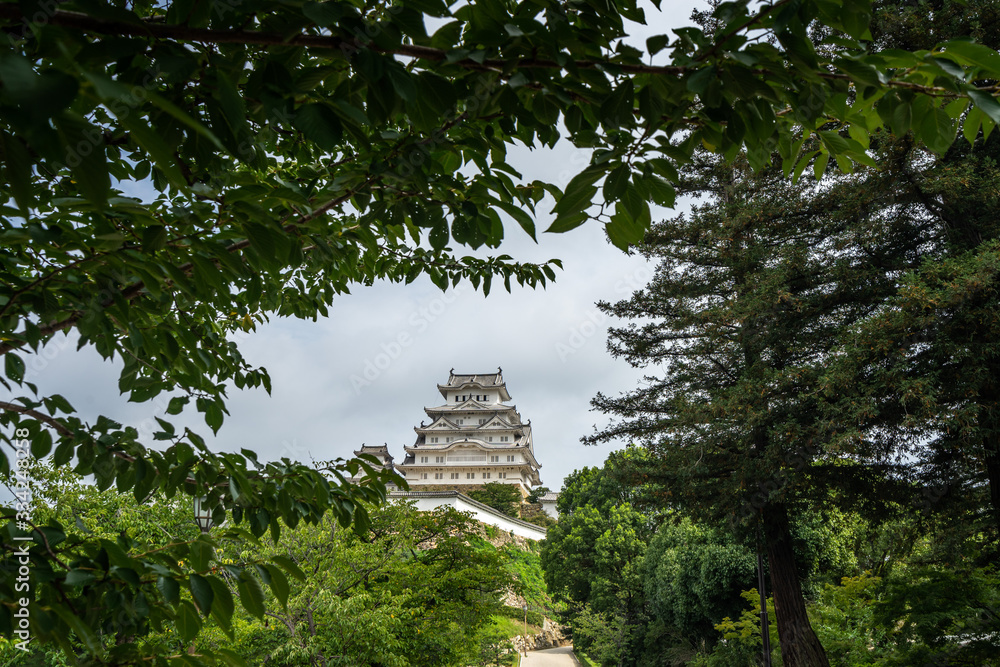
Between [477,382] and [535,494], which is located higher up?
[477,382]

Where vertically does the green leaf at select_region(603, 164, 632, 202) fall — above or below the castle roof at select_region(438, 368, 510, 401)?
below

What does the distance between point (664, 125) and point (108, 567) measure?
1.22 metres

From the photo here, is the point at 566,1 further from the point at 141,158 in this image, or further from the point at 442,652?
the point at 442,652

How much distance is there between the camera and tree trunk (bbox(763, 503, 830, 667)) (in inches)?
324

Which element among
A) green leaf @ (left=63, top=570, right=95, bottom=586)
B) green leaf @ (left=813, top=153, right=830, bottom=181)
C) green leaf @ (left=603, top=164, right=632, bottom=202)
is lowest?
green leaf @ (left=63, top=570, right=95, bottom=586)

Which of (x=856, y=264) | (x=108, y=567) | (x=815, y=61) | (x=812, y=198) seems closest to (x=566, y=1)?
(x=815, y=61)

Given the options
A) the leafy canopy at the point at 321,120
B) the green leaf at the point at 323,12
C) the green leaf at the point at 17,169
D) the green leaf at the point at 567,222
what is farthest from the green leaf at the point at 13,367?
the green leaf at the point at 567,222


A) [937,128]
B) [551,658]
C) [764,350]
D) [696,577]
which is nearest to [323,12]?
[937,128]

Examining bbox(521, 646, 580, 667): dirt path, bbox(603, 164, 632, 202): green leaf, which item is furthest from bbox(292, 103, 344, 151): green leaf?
bbox(521, 646, 580, 667): dirt path

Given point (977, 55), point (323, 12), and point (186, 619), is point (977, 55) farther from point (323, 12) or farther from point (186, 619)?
point (186, 619)

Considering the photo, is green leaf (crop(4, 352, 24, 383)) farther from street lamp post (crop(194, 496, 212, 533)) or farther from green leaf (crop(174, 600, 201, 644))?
green leaf (crop(174, 600, 201, 644))

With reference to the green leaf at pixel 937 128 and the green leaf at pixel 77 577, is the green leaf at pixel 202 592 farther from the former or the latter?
the green leaf at pixel 937 128

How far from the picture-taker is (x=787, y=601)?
8.81 m

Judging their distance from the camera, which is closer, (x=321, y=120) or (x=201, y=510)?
(x=321, y=120)
